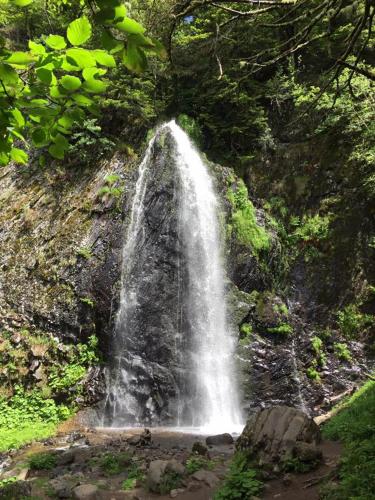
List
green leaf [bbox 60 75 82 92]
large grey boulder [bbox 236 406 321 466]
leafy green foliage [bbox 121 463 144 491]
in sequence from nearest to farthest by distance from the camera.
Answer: green leaf [bbox 60 75 82 92] < large grey boulder [bbox 236 406 321 466] < leafy green foliage [bbox 121 463 144 491]

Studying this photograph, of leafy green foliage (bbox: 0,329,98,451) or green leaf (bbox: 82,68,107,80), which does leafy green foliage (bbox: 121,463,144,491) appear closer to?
leafy green foliage (bbox: 0,329,98,451)

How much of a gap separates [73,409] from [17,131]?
9.55 metres

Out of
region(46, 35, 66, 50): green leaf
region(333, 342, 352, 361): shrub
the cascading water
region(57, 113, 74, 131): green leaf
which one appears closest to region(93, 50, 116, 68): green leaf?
region(46, 35, 66, 50): green leaf

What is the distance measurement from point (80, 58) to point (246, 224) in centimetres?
1151

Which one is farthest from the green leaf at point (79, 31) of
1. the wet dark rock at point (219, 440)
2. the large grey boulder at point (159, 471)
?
the wet dark rock at point (219, 440)

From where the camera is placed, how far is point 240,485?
4887 millimetres

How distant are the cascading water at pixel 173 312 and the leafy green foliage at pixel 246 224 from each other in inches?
22.7

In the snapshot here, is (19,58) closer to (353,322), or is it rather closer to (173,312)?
(173,312)

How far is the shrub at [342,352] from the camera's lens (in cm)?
1092

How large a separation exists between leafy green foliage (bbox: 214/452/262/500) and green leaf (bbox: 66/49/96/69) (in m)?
4.70

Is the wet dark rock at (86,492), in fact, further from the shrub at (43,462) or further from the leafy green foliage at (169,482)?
the shrub at (43,462)

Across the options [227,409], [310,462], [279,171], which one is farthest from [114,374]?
[279,171]

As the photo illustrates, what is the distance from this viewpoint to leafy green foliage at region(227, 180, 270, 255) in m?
12.3

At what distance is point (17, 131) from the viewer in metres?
1.74
